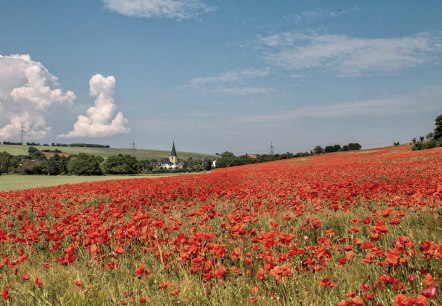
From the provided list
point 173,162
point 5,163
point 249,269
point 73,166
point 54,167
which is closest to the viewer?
point 249,269

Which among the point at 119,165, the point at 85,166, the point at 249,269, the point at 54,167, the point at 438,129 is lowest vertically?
the point at 249,269

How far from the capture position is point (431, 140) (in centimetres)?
5150

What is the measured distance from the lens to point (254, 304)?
3.51m

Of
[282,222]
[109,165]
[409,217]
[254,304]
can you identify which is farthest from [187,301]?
[109,165]

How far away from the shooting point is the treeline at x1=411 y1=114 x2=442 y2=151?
48.7m

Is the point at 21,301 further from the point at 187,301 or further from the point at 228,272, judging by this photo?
the point at 228,272

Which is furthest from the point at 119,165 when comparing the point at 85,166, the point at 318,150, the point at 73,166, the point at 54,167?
the point at 318,150

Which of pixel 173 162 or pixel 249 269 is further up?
pixel 173 162

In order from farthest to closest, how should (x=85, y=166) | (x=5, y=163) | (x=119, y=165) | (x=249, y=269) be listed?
1. (x=119, y=165)
2. (x=85, y=166)
3. (x=5, y=163)
4. (x=249, y=269)

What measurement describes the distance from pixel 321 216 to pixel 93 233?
15.4ft

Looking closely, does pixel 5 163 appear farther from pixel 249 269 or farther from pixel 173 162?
pixel 249 269

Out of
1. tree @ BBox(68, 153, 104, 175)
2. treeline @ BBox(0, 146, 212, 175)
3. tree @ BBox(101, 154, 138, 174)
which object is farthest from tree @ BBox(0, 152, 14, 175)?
tree @ BBox(101, 154, 138, 174)

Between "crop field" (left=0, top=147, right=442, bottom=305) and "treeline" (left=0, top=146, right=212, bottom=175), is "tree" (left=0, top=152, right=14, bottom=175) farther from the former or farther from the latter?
"crop field" (left=0, top=147, right=442, bottom=305)

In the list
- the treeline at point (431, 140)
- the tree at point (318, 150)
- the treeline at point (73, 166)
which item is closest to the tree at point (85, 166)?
the treeline at point (73, 166)
